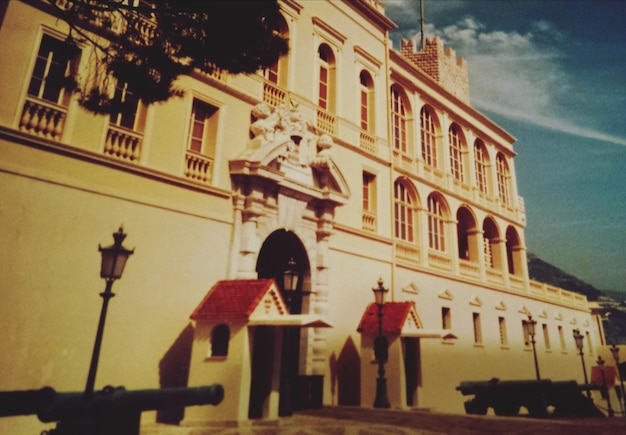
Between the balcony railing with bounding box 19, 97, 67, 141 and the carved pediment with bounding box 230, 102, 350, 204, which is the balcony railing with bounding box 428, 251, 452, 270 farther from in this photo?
the balcony railing with bounding box 19, 97, 67, 141

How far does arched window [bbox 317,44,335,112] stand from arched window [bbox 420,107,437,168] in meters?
6.54

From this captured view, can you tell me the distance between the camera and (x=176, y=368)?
9367 mm

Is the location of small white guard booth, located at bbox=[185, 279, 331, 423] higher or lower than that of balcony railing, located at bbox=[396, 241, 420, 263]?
lower

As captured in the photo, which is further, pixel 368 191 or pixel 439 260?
pixel 439 260

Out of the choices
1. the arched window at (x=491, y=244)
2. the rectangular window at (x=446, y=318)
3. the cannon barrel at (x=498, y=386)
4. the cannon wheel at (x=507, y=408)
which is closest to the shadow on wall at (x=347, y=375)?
the cannon barrel at (x=498, y=386)

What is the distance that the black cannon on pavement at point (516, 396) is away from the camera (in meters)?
12.6

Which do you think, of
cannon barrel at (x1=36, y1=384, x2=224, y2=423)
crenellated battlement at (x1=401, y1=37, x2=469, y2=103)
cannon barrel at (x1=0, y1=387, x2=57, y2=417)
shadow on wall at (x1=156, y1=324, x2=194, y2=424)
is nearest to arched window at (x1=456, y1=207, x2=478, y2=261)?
crenellated battlement at (x1=401, y1=37, x2=469, y2=103)

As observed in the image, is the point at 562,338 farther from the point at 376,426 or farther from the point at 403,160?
the point at 376,426

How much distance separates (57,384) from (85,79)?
590 cm

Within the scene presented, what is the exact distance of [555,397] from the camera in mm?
15195

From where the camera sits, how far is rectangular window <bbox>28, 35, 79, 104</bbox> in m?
8.70

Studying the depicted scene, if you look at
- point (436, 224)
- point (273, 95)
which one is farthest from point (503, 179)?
point (273, 95)

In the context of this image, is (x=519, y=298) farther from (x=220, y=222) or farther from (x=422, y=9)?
(x=422, y=9)

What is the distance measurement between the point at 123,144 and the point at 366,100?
406 inches
